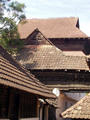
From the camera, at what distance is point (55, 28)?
27.3 m

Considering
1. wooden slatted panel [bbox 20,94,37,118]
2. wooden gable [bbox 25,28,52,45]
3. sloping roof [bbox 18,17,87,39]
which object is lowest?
wooden slatted panel [bbox 20,94,37,118]

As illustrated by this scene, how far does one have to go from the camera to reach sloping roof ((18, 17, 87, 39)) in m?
25.5

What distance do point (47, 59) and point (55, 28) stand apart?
8.27 metres

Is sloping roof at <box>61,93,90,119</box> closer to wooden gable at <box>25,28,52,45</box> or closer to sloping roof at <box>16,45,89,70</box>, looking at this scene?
sloping roof at <box>16,45,89,70</box>

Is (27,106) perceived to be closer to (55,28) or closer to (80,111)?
(80,111)

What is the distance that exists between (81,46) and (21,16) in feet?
23.0

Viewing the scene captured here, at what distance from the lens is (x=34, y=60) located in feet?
64.3

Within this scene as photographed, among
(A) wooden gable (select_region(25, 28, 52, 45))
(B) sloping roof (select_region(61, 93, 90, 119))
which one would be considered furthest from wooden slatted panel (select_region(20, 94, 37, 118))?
(A) wooden gable (select_region(25, 28, 52, 45))

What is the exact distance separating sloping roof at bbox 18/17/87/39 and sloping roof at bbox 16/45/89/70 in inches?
201

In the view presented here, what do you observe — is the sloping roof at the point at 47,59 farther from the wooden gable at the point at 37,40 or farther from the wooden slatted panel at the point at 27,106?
the wooden slatted panel at the point at 27,106

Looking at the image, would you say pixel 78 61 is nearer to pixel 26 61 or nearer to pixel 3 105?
pixel 26 61

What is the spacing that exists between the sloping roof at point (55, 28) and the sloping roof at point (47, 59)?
16.7ft

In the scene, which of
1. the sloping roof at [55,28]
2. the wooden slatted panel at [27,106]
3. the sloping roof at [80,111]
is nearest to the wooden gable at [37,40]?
the sloping roof at [55,28]

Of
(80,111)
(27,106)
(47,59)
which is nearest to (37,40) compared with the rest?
(47,59)
